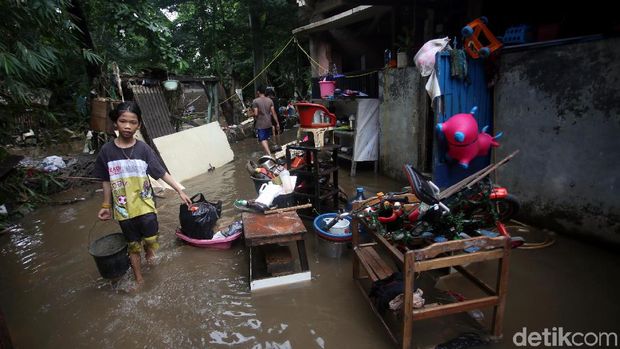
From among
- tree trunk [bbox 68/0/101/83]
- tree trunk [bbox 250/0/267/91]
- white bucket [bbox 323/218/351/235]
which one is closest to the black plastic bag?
white bucket [bbox 323/218/351/235]

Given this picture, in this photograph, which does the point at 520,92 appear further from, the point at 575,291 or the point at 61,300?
the point at 61,300

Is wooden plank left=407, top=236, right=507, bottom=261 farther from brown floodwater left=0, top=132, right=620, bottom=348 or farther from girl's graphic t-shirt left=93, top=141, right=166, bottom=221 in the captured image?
girl's graphic t-shirt left=93, top=141, right=166, bottom=221

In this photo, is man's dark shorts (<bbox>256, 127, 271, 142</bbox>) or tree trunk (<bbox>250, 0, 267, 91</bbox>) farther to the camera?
tree trunk (<bbox>250, 0, 267, 91</bbox>)

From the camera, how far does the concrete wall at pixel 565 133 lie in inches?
150

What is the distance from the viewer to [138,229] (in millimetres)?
3816

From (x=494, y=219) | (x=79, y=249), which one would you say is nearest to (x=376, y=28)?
(x=494, y=219)

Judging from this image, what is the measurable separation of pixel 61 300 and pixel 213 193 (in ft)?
12.2

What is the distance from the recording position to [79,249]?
4.99 m

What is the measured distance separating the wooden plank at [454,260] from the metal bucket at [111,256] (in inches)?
128

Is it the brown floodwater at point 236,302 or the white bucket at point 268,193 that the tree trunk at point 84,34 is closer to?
the brown floodwater at point 236,302

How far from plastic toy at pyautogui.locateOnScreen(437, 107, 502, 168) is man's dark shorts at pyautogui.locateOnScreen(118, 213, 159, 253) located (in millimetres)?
3992

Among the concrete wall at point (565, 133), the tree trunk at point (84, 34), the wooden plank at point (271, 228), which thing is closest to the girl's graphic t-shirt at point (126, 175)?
the wooden plank at point (271, 228)

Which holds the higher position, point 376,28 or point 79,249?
point 376,28

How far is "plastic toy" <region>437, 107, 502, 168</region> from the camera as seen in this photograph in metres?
4.53
